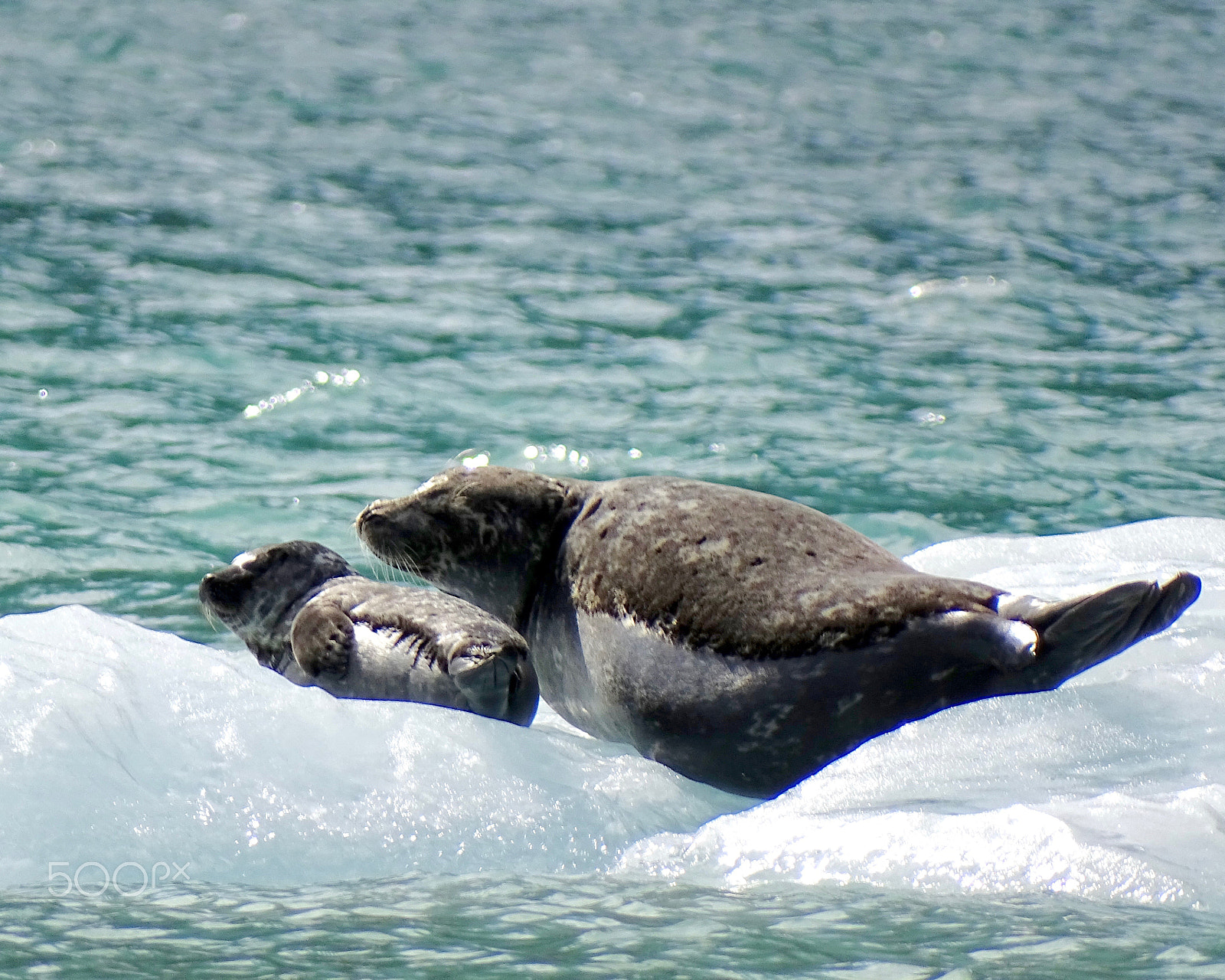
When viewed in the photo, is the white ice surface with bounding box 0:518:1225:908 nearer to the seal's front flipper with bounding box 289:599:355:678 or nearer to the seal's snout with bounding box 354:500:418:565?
the seal's front flipper with bounding box 289:599:355:678

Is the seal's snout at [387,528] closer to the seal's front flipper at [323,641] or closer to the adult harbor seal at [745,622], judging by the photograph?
the adult harbor seal at [745,622]

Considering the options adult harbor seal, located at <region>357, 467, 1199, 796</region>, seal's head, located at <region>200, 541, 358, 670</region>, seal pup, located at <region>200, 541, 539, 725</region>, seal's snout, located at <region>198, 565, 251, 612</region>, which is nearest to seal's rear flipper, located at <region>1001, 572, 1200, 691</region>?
adult harbor seal, located at <region>357, 467, 1199, 796</region>

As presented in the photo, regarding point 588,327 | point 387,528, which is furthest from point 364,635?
point 588,327

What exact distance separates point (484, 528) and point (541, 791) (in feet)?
2.82

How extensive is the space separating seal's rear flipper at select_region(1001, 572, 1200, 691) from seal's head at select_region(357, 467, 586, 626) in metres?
1.20

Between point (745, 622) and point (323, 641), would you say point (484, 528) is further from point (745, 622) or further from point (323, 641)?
point (745, 622)

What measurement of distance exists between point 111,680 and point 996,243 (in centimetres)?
861

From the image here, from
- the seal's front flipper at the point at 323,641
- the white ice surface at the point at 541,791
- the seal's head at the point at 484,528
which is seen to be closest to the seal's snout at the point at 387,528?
the seal's head at the point at 484,528

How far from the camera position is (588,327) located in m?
9.26

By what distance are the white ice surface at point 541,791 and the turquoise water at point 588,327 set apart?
6 cm

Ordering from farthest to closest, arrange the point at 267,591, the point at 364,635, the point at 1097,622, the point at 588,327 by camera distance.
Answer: the point at 588,327
the point at 267,591
the point at 364,635
the point at 1097,622

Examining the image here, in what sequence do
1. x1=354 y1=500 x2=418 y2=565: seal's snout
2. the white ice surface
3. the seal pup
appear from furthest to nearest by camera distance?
x1=354 y1=500 x2=418 y2=565: seal's snout, the seal pup, the white ice surface

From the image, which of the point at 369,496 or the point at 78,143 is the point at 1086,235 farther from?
the point at 78,143

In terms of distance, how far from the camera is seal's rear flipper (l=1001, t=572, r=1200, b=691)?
2990 millimetres
